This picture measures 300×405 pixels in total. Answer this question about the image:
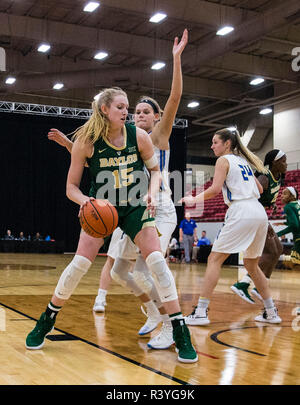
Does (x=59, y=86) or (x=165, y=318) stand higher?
(x=59, y=86)

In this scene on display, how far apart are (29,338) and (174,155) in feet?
70.4

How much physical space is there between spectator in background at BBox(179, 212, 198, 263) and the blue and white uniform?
12.3m

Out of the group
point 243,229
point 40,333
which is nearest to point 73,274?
point 40,333

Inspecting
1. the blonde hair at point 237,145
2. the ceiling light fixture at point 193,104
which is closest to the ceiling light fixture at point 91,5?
the blonde hair at point 237,145

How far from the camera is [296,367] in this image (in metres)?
3.23

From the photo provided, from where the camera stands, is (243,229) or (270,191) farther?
(270,191)

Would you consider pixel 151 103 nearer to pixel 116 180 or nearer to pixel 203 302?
pixel 116 180

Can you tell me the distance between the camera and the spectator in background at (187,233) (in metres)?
17.6

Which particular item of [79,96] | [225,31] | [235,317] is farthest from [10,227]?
[235,317]

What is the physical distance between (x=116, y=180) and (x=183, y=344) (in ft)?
3.57

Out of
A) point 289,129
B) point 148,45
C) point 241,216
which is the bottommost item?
point 241,216

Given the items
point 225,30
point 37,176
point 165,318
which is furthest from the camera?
point 37,176

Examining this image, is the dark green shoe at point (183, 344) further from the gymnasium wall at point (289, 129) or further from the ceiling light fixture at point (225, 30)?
the gymnasium wall at point (289, 129)

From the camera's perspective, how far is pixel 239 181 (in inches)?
193
